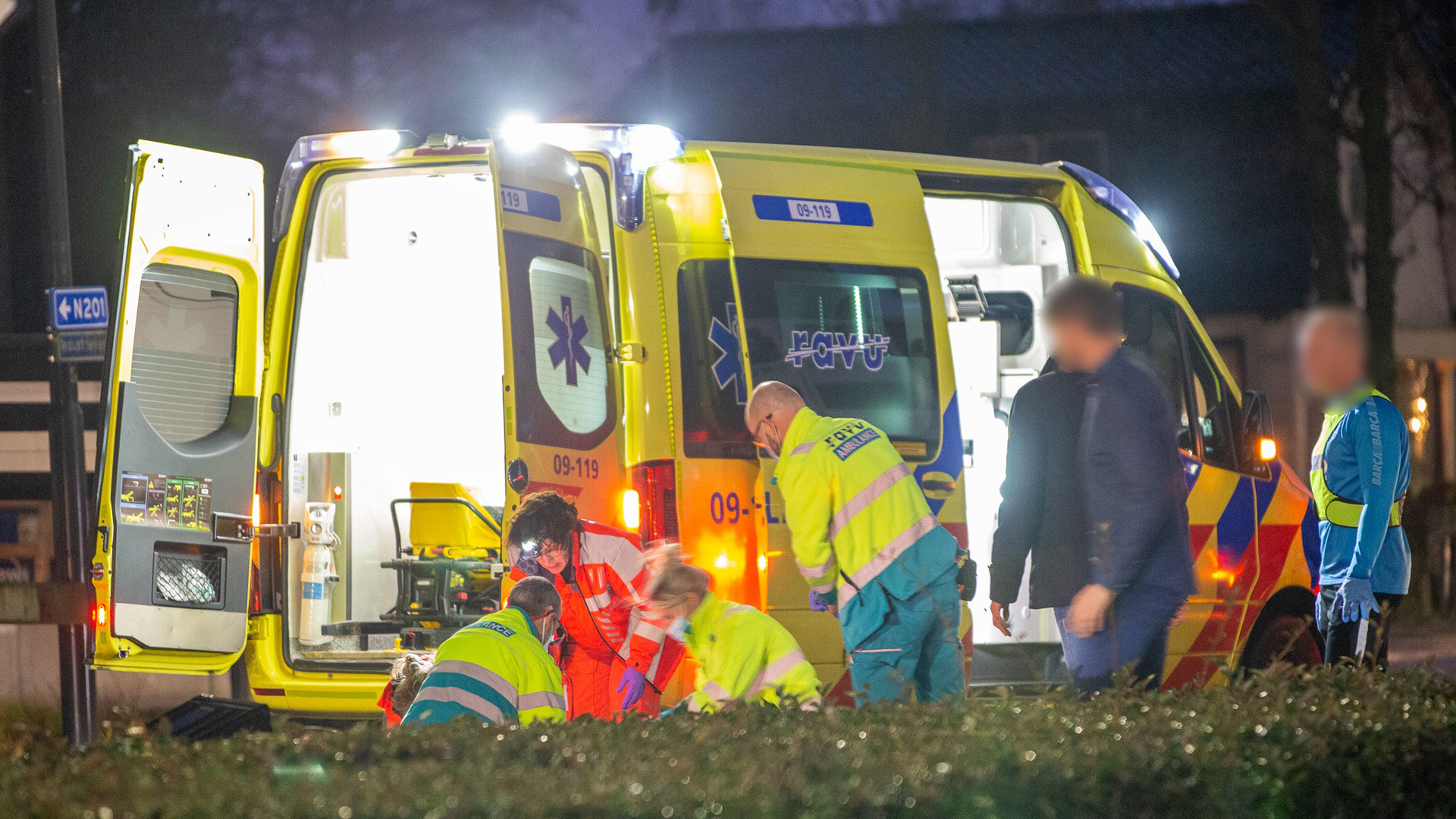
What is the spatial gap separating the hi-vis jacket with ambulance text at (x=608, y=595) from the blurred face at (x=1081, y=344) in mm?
1605

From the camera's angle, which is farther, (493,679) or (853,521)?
(853,521)

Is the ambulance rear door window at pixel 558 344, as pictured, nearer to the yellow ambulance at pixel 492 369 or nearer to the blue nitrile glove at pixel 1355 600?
the yellow ambulance at pixel 492 369

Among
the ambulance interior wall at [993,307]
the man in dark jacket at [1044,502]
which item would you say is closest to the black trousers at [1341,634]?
the man in dark jacket at [1044,502]

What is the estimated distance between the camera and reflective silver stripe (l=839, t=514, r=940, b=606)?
17.1 feet

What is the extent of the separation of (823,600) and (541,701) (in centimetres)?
118

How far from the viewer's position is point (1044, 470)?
488cm

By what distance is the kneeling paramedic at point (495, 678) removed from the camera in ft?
14.4

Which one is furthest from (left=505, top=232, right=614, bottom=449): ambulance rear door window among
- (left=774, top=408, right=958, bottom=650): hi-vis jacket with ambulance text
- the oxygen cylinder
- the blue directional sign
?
the blue directional sign

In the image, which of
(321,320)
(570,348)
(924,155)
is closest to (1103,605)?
(570,348)

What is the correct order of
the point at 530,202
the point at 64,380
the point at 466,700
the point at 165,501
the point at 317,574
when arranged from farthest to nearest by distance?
the point at 64,380 < the point at 317,574 < the point at 165,501 < the point at 530,202 < the point at 466,700

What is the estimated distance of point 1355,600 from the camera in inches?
228

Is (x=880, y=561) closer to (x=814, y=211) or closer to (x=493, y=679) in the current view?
(x=493, y=679)

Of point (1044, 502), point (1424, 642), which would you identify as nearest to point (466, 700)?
point (1044, 502)

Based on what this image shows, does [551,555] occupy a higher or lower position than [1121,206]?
lower
